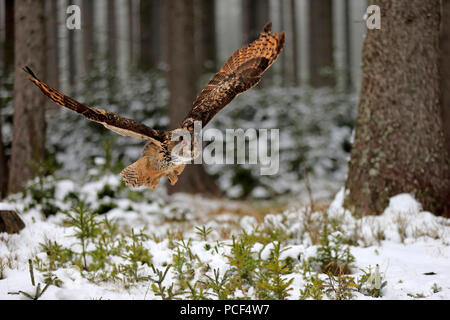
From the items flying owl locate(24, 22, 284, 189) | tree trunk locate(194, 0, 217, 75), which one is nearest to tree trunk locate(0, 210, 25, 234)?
flying owl locate(24, 22, 284, 189)

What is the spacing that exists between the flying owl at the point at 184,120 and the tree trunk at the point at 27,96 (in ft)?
12.0

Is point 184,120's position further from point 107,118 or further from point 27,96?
point 27,96

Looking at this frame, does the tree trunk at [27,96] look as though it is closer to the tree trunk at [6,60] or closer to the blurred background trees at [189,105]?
the tree trunk at [6,60]

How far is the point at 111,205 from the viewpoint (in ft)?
18.2

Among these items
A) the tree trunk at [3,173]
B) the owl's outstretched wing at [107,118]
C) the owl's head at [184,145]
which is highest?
the owl's outstretched wing at [107,118]

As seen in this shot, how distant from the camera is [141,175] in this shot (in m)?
2.24

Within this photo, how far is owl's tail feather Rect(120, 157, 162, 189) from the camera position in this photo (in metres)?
2.24

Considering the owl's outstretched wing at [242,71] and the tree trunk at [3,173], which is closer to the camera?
the owl's outstretched wing at [242,71]

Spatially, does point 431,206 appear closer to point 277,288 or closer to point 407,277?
point 407,277

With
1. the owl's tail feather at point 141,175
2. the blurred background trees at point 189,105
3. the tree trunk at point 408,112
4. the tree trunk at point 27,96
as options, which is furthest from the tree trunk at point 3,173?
the tree trunk at point 408,112

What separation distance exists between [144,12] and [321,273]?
14.4 m

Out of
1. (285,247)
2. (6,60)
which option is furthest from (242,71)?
(6,60)

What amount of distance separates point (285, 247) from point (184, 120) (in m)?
1.87

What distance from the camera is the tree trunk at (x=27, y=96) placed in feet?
17.8
